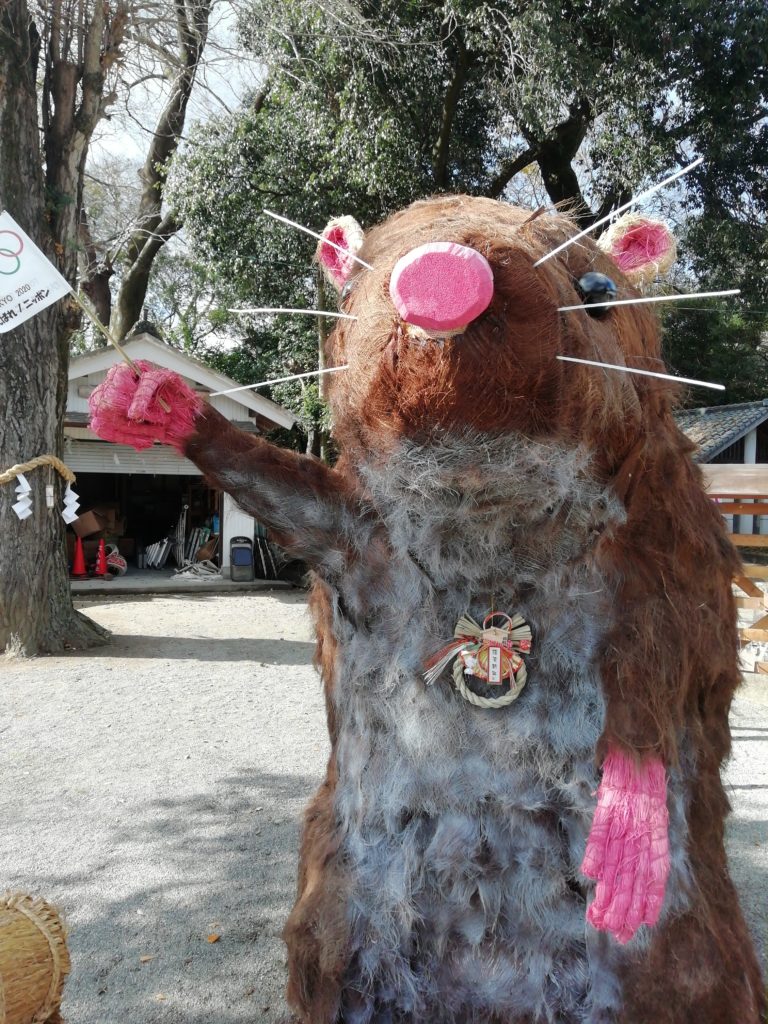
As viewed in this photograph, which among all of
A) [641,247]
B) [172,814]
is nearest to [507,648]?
[641,247]

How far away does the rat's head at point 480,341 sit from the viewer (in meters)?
1.29

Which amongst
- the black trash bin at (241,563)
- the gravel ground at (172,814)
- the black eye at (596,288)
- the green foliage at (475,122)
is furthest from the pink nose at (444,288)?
the black trash bin at (241,563)

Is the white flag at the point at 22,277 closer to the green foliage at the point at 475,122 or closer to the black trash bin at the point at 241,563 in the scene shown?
the green foliage at the point at 475,122

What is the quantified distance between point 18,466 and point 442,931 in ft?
18.9

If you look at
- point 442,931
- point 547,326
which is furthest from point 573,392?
point 442,931

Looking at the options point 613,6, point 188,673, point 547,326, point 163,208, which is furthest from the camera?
point 163,208

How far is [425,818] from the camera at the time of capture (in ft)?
5.47

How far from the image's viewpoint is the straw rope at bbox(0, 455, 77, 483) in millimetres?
6305

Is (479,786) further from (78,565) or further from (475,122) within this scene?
(78,565)

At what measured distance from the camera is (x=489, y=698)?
5.24 feet

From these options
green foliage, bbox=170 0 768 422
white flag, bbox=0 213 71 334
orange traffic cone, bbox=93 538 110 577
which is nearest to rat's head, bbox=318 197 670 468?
white flag, bbox=0 213 71 334

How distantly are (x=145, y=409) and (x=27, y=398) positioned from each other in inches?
217

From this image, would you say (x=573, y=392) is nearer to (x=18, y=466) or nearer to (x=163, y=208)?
(x=18, y=466)

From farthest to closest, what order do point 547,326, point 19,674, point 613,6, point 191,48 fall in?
point 191,48 < point 613,6 < point 19,674 < point 547,326
